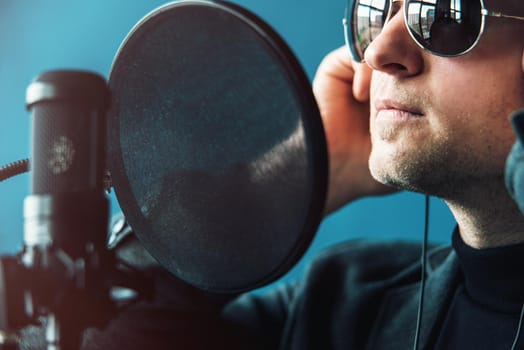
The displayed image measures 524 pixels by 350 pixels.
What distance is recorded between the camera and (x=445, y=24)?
3.12ft

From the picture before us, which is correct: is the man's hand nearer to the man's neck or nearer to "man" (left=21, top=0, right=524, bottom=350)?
"man" (left=21, top=0, right=524, bottom=350)

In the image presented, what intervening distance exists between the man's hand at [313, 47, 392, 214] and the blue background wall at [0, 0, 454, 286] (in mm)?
330

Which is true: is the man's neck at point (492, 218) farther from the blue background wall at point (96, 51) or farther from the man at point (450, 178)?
the blue background wall at point (96, 51)

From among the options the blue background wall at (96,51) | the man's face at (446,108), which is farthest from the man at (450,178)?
the blue background wall at (96,51)

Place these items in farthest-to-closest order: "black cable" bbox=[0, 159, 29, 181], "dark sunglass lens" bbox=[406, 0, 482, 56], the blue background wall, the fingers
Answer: the blue background wall → the fingers → "dark sunglass lens" bbox=[406, 0, 482, 56] → "black cable" bbox=[0, 159, 29, 181]

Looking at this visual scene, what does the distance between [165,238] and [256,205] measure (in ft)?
0.47

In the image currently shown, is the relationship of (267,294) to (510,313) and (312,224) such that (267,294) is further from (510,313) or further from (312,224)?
(312,224)

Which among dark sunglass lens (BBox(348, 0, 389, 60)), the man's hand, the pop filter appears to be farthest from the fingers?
the pop filter

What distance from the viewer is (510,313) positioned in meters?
1.06

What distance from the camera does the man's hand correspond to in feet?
4.58

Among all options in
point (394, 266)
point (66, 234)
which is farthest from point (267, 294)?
point (66, 234)

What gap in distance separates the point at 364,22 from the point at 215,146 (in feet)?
1.61

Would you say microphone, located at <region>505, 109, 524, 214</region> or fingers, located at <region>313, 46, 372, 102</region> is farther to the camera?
fingers, located at <region>313, 46, 372, 102</region>

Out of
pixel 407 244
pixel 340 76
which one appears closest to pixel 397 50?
pixel 340 76
